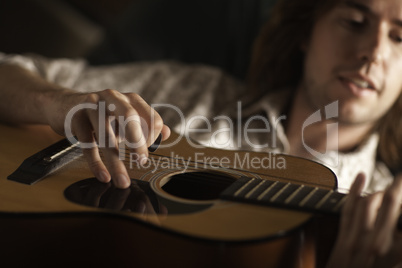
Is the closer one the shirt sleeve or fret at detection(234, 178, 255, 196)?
fret at detection(234, 178, 255, 196)

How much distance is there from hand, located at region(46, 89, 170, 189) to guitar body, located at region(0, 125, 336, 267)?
0.11ft

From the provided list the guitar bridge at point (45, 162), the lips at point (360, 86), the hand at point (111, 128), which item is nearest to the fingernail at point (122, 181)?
the hand at point (111, 128)

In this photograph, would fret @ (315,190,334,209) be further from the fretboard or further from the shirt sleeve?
the shirt sleeve

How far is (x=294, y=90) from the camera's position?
4.28ft

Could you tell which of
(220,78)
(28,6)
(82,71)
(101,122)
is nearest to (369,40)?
(220,78)

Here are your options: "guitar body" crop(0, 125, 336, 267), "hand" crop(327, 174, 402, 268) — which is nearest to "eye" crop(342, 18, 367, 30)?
"guitar body" crop(0, 125, 336, 267)

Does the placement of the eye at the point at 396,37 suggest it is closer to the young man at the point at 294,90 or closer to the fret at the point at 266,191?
the young man at the point at 294,90

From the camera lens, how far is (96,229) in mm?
641

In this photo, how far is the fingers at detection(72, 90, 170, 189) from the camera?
2.30 feet

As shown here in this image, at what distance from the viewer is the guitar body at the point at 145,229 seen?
1.88ft

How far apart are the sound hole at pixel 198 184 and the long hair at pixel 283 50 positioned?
1.84ft

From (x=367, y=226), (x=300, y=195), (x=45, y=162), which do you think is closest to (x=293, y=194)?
(x=300, y=195)

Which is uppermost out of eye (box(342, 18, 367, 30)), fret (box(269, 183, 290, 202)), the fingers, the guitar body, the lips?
eye (box(342, 18, 367, 30))

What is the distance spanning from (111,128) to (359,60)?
2.12 feet
